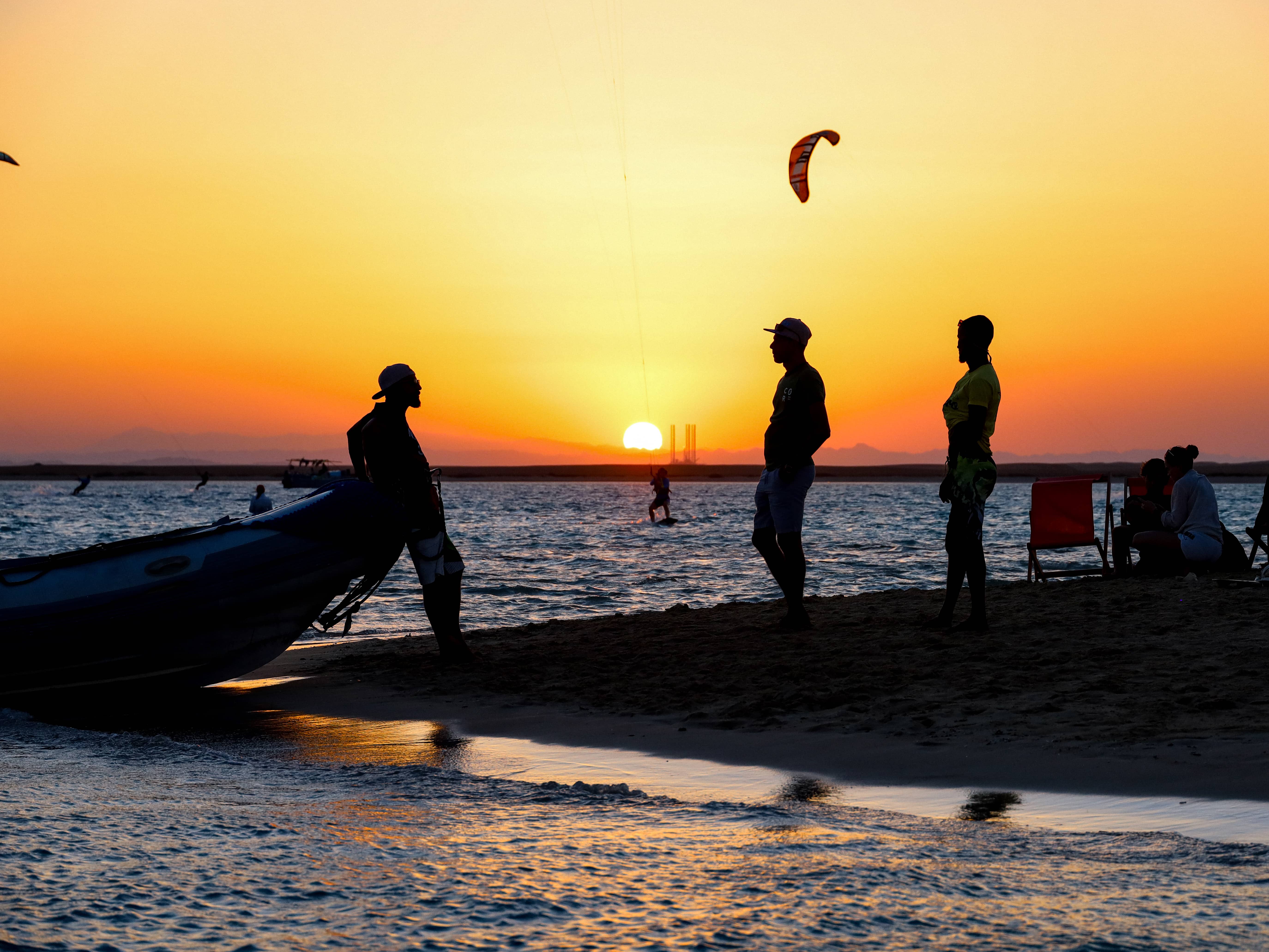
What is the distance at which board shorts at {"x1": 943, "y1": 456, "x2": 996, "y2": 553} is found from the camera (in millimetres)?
7035

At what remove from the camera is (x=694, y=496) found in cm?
11075

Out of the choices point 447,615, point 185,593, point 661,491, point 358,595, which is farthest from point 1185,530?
point 661,491

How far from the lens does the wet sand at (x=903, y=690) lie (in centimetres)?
473

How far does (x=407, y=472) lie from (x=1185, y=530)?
6402mm

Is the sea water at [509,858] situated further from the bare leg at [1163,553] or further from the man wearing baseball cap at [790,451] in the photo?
the bare leg at [1163,553]

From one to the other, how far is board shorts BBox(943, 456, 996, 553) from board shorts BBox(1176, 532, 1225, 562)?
3.45m

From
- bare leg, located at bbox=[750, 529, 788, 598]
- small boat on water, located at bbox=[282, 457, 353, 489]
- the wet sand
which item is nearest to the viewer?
the wet sand

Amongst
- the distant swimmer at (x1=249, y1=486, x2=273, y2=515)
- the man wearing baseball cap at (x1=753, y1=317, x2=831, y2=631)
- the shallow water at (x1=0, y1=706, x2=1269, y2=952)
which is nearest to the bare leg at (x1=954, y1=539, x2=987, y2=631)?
the man wearing baseball cap at (x1=753, y1=317, x2=831, y2=631)

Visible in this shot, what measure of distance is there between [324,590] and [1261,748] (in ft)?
17.5

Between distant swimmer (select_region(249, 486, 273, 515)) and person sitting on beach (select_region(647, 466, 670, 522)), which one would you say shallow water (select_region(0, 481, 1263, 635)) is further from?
distant swimmer (select_region(249, 486, 273, 515))

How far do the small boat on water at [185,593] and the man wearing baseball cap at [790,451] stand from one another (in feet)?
7.57

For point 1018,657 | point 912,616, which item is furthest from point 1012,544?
point 1018,657

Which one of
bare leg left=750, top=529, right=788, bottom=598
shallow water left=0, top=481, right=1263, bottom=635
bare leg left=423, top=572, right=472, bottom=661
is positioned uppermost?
bare leg left=750, top=529, right=788, bottom=598

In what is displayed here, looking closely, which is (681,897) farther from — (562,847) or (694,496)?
(694,496)
